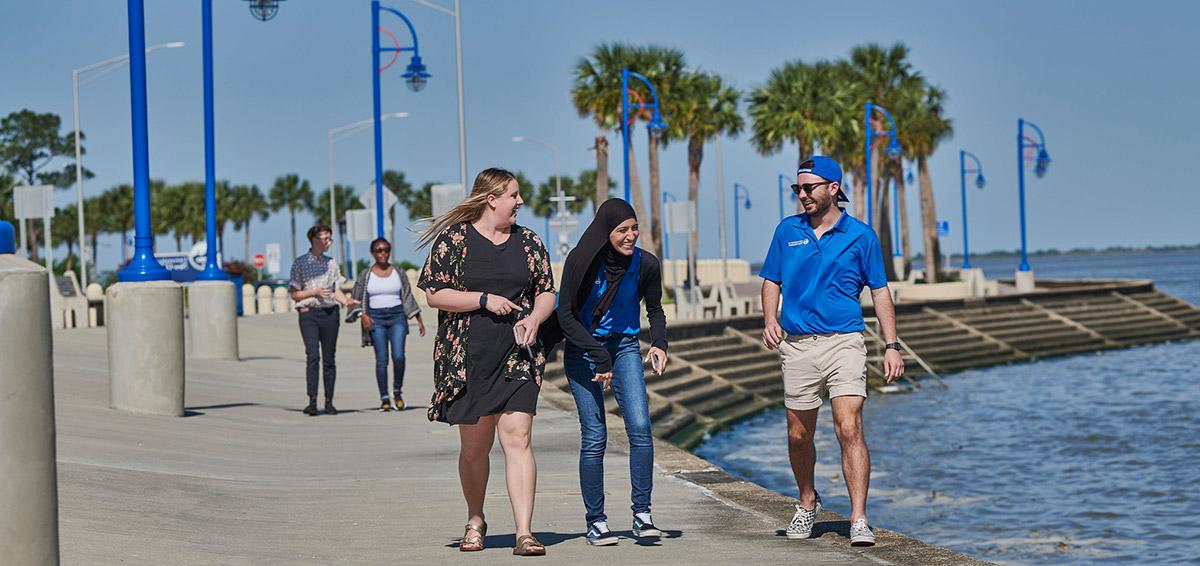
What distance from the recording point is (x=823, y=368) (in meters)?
7.52

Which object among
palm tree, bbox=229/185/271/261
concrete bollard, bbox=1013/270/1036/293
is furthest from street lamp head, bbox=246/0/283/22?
palm tree, bbox=229/185/271/261

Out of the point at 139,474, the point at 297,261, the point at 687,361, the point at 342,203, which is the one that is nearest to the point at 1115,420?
the point at 687,361

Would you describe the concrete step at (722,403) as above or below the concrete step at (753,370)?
below

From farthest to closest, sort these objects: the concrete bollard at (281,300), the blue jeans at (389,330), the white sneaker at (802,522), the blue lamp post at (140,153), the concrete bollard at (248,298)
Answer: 1. the concrete bollard at (248,298)
2. the concrete bollard at (281,300)
3. the blue jeans at (389,330)
4. the blue lamp post at (140,153)
5. the white sneaker at (802,522)

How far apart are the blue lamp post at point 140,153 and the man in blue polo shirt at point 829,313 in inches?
334

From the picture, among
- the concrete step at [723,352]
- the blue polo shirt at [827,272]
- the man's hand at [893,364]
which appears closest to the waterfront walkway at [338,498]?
the man's hand at [893,364]

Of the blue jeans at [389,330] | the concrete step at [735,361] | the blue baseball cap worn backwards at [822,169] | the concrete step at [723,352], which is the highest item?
the blue baseball cap worn backwards at [822,169]

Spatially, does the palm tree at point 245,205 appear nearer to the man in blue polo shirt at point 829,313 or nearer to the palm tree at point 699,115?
the palm tree at point 699,115

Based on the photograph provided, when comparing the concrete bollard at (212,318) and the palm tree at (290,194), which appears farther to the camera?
the palm tree at (290,194)

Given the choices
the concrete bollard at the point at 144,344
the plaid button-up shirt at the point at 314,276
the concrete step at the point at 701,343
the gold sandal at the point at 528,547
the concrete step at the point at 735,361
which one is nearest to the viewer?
the gold sandal at the point at 528,547

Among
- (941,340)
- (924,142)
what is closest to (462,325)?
(941,340)

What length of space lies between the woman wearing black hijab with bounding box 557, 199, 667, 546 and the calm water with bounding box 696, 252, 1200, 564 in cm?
636

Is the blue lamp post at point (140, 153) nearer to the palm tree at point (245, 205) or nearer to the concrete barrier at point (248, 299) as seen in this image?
the concrete barrier at point (248, 299)

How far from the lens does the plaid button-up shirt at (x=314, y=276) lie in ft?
46.7
